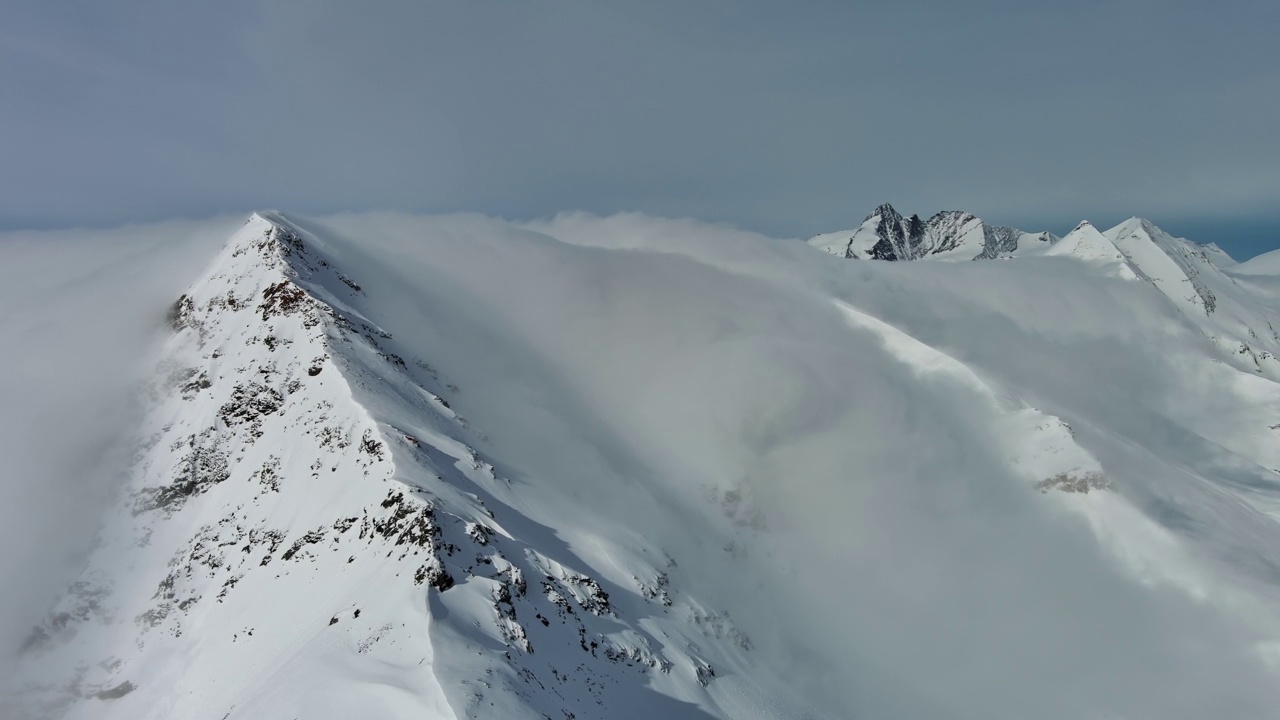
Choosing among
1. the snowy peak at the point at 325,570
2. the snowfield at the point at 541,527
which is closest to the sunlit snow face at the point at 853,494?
the snowfield at the point at 541,527

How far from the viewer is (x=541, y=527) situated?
71.8 meters

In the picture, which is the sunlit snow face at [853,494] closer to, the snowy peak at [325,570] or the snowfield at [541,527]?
the snowfield at [541,527]

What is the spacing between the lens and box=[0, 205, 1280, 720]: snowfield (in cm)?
5081

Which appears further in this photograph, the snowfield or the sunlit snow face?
the sunlit snow face

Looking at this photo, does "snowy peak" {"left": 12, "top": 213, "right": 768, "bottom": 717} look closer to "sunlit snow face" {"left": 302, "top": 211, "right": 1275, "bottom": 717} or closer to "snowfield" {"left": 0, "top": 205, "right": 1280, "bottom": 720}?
"snowfield" {"left": 0, "top": 205, "right": 1280, "bottom": 720}

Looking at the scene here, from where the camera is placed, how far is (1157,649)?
382 ft

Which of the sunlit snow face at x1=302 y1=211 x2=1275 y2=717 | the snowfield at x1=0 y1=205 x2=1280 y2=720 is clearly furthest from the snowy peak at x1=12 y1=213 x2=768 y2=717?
the sunlit snow face at x1=302 y1=211 x2=1275 y2=717

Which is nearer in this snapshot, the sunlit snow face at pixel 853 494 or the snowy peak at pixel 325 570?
the snowy peak at pixel 325 570

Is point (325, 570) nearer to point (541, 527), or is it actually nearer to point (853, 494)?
point (541, 527)

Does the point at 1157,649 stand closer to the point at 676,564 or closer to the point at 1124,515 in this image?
the point at 1124,515

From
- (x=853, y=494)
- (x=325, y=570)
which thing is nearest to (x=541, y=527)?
(x=325, y=570)

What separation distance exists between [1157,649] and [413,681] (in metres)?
134

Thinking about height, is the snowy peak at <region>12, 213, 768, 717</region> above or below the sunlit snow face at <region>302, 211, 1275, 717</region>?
above

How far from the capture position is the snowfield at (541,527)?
50.8 metres
